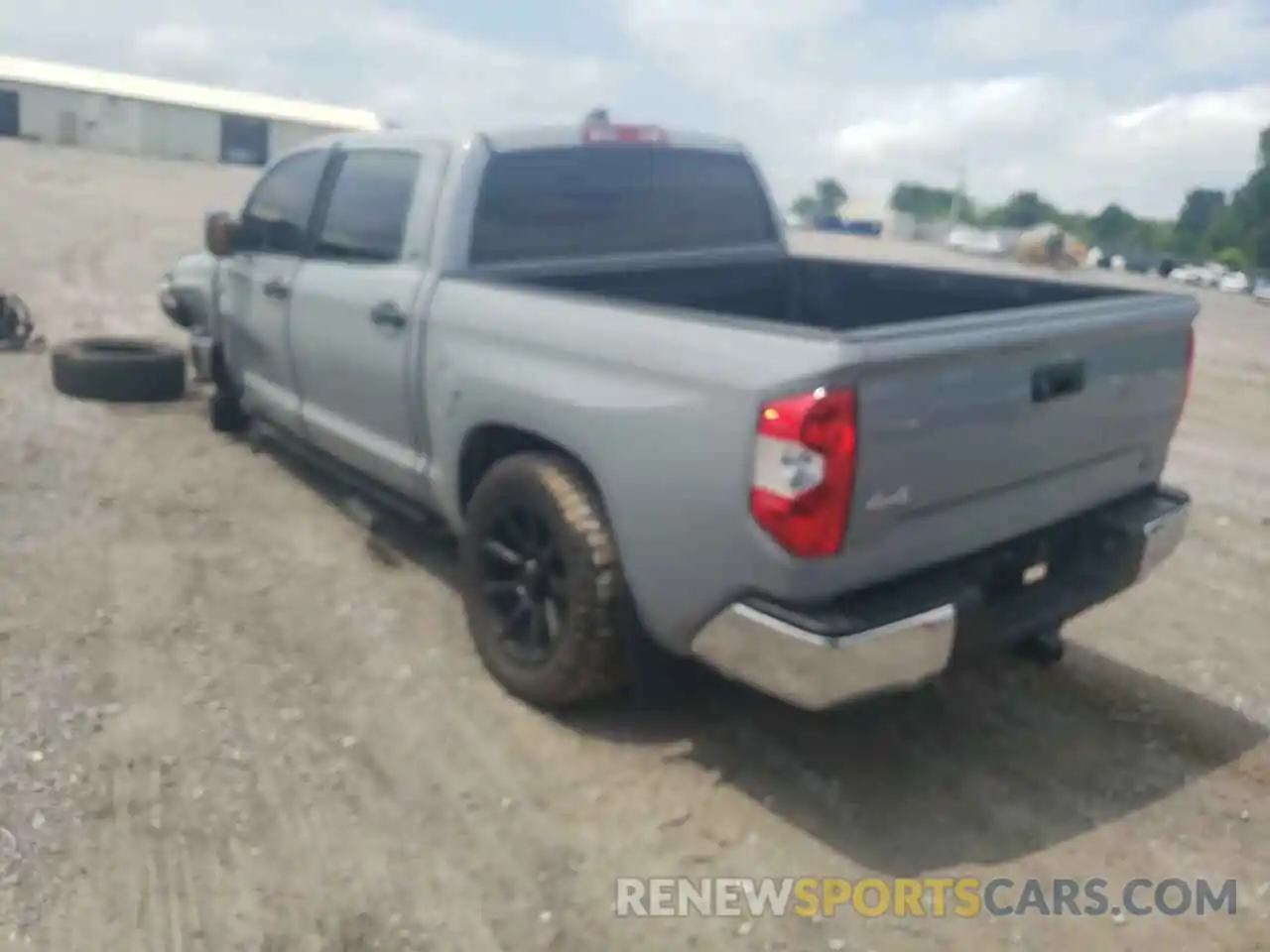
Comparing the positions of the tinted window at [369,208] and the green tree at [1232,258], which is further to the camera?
the green tree at [1232,258]

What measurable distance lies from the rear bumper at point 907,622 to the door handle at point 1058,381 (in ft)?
1.51

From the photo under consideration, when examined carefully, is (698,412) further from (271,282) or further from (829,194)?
(829,194)

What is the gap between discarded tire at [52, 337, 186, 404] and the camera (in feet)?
24.8

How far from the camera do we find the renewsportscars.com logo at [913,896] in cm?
300

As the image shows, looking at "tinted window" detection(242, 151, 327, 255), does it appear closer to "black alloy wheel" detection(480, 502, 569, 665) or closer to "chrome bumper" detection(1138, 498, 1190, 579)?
"black alloy wheel" detection(480, 502, 569, 665)

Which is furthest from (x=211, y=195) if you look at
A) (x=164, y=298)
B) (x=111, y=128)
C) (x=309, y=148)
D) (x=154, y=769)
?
(x=111, y=128)

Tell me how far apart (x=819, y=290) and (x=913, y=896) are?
2.89 m

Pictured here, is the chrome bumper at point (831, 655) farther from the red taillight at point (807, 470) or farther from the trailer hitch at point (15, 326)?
the trailer hitch at point (15, 326)

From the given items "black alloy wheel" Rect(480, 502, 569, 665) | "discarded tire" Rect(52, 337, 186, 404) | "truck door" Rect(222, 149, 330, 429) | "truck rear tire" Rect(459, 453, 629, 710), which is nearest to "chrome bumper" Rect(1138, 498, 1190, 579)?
"truck rear tire" Rect(459, 453, 629, 710)

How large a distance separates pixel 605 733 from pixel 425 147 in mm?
2360

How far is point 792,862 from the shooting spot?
10.4ft

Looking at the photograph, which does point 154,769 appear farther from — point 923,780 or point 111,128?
point 111,128

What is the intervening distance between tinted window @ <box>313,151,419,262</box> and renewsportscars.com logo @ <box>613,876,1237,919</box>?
265 cm

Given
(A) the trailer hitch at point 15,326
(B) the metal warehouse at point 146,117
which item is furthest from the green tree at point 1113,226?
(A) the trailer hitch at point 15,326
